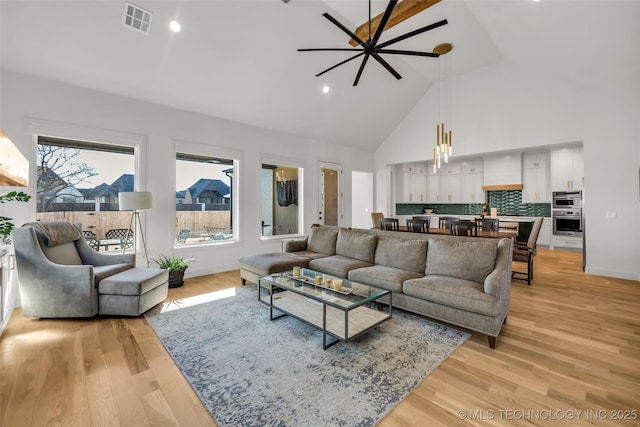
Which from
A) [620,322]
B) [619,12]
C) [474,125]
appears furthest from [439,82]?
[620,322]

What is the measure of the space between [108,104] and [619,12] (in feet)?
23.0

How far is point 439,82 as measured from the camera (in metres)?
6.53

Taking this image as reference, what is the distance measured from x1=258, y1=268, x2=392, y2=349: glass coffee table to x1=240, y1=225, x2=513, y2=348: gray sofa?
0.38 m

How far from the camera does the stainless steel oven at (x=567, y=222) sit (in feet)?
21.6

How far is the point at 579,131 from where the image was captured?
491cm

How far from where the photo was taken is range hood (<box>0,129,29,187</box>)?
184 cm

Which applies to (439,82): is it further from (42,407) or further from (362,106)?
(42,407)

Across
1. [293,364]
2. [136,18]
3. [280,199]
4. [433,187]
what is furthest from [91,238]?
[433,187]

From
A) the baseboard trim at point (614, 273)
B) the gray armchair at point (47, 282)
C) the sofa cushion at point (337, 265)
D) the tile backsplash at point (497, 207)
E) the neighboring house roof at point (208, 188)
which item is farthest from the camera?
the tile backsplash at point (497, 207)

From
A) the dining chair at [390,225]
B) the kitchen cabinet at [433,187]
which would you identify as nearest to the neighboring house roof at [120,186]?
the dining chair at [390,225]

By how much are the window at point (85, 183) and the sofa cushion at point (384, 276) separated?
366 centimetres

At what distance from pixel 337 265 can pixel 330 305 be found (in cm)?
143

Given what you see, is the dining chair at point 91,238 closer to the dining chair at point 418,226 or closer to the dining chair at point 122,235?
the dining chair at point 122,235

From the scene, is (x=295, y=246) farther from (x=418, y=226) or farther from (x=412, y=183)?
(x=412, y=183)
